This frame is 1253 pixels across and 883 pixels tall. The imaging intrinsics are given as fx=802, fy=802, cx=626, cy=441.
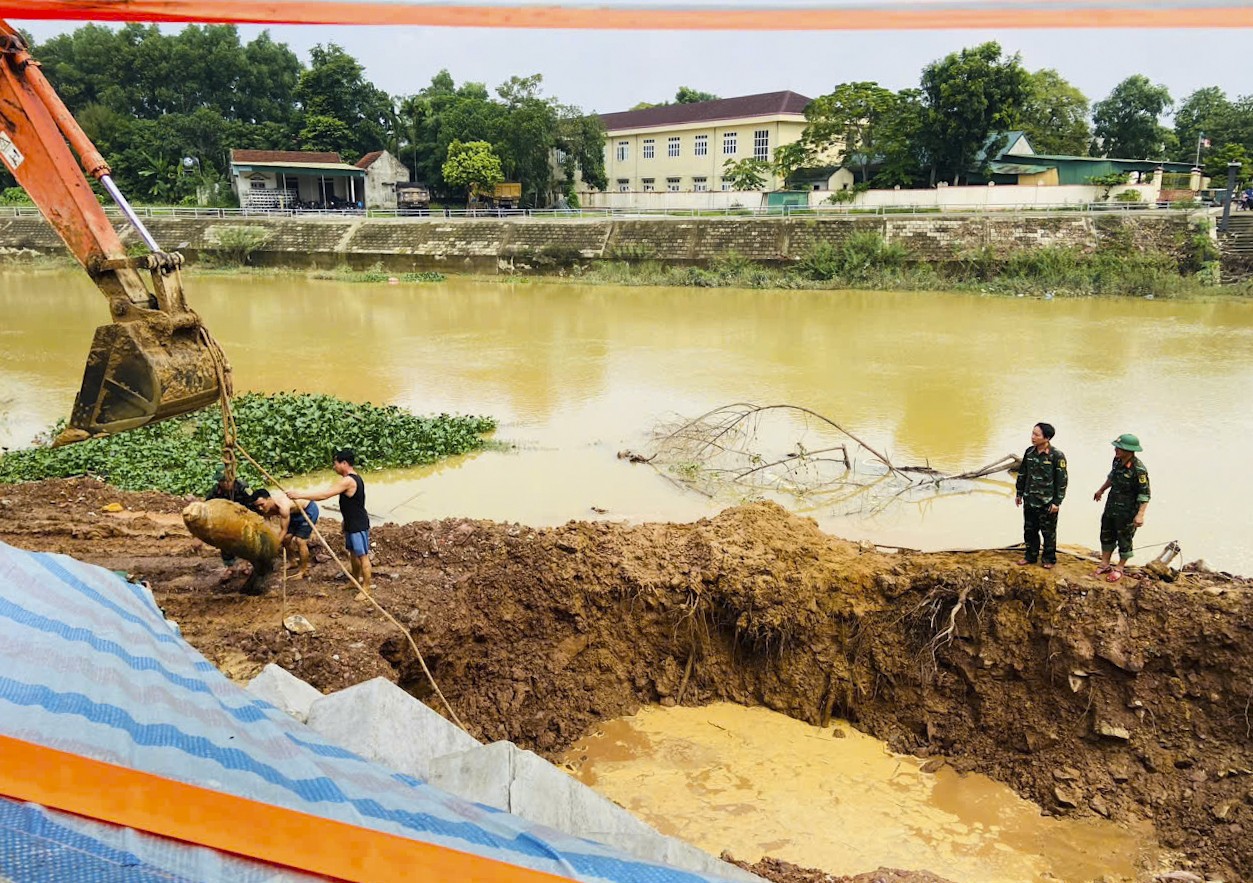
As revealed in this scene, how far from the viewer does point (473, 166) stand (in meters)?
39.2

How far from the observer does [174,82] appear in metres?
52.2

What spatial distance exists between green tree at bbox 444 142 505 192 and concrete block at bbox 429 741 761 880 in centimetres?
3896

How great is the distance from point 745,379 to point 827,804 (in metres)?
10.8

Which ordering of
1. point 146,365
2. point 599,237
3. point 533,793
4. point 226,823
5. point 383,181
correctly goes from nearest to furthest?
point 226,823, point 533,793, point 146,365, point 599,237, point 383,181

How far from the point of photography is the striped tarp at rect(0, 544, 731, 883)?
193 centimetres

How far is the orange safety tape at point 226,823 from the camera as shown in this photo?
196 centimetres

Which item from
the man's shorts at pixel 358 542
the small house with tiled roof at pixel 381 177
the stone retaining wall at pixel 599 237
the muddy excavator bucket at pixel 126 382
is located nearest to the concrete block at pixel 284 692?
the muddy excavator bucket at pixel 126 382

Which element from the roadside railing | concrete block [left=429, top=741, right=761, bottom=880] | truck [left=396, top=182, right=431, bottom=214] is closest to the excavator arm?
concrete block [left=429, top=741, right=761, bottom=880]

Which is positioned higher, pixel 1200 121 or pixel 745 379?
pixel 1200 121

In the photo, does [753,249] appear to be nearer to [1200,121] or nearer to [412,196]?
[412,196]

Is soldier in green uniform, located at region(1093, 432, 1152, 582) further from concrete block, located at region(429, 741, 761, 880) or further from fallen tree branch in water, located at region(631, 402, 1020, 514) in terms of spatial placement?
concrete block, located at region(429, 741, 761, 880)

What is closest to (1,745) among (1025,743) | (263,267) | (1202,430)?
(1025,743)

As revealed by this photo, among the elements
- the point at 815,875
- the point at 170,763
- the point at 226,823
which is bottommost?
the point at 815,875

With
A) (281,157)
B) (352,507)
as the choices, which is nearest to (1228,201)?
(352,507)
